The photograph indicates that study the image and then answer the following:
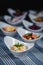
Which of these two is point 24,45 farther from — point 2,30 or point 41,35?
point 2,30

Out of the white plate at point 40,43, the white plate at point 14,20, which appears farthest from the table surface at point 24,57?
the white plate at point 14,20

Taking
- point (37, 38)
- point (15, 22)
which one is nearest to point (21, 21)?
point (15, 22)

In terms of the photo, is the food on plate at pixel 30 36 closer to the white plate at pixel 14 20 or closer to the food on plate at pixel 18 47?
the food on plate at pixel 18 47

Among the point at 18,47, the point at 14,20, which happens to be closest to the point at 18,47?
the point at 18,47

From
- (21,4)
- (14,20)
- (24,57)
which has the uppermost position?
(24,57)

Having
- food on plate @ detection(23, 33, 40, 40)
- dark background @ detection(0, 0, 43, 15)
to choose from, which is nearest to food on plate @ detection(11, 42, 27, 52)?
food on plate @ detection(23, 33, 40, 40)

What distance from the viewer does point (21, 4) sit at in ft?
8.89

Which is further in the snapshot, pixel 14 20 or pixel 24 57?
pixel 14 20

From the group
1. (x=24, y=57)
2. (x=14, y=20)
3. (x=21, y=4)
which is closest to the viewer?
(x=24, y=57)

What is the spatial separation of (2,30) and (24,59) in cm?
46

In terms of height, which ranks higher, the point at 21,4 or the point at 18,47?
the point at 18,47

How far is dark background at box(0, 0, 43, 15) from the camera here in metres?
2.65

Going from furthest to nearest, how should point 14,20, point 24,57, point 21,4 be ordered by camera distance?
point 21,4 → point 14,20 → point 24,57

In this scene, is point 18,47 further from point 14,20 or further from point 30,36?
point 14,20
